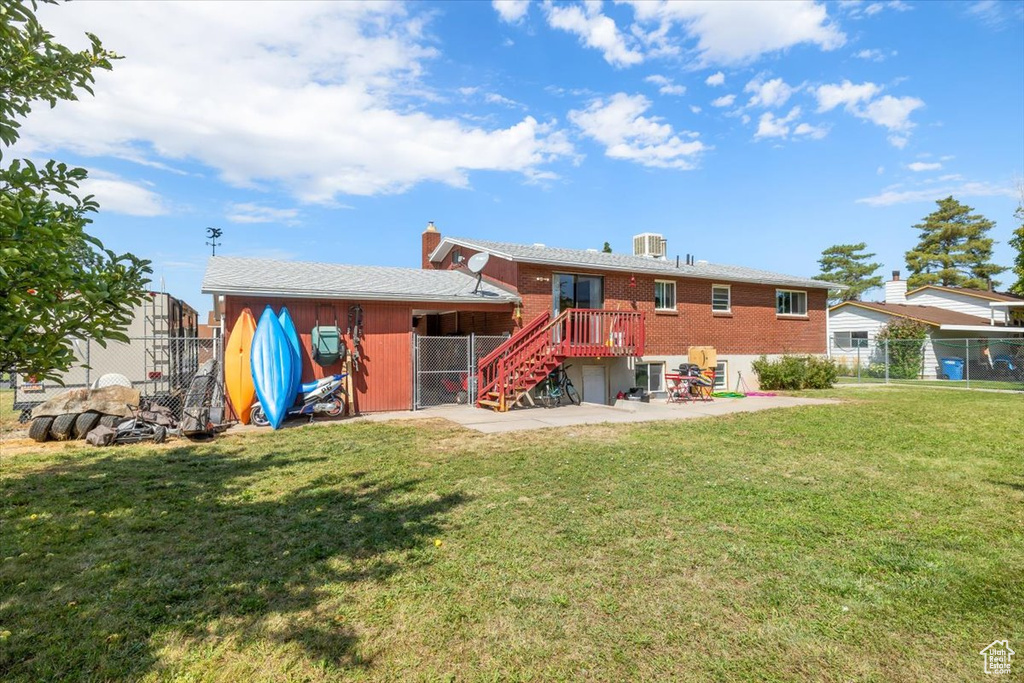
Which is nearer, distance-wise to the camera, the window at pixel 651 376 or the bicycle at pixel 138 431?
the bicycle at pixel 138 431

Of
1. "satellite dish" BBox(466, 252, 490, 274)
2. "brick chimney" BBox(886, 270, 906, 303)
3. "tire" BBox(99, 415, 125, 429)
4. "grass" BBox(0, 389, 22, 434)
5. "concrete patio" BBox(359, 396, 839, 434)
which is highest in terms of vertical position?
"brick chimney" BBox(886, 270, 906, 303)

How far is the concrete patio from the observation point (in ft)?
37.0

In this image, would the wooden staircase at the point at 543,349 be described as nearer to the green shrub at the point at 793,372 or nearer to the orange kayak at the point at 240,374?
the orange kayak at the point at 240,374

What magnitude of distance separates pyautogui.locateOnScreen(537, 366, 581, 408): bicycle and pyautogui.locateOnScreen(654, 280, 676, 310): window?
4552 millimetres

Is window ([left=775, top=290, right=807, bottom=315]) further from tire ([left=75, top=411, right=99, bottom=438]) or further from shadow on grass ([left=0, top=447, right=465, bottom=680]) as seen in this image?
tire ([left=75, top=411, right=99, bottom=438])

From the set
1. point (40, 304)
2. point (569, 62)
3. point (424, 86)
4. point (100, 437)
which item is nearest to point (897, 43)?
point (569, 62)

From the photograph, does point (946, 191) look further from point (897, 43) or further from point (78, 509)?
point (78, 509)

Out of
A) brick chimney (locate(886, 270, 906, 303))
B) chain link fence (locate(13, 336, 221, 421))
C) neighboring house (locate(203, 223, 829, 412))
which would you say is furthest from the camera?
brick chimney (locate(886, 270, 906, 303))

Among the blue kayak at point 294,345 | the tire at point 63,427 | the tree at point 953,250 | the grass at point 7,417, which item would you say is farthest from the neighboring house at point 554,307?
the tree at point 953,250

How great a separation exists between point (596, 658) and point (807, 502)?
382 cm

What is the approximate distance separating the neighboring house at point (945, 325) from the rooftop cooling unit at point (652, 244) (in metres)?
12.1

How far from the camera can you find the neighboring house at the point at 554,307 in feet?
42.9

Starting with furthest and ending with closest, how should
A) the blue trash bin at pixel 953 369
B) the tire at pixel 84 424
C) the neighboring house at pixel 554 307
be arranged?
the blue trash bin at pixel 953 369 → the neighboring house at pixel 554 307 → the tire at pixel 84 424

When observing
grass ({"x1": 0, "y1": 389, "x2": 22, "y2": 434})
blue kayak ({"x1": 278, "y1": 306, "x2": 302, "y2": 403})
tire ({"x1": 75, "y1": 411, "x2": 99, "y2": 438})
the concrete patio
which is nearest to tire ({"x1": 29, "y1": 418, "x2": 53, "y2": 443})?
tire ({"x1": 75, "y1": 411, "x2": 99, "y2": 438})
